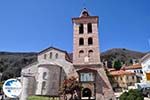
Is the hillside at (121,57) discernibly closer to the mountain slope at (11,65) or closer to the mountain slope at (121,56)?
Result: the mountain slope at (121,56)

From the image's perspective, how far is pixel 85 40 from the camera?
184 ft

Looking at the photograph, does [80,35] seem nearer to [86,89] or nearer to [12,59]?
[86,89]

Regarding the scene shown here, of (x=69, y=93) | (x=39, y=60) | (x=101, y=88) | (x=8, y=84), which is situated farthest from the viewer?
(x=39, y=60)

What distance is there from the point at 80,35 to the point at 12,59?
64963mm

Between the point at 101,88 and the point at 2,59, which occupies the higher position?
the point at 2,59

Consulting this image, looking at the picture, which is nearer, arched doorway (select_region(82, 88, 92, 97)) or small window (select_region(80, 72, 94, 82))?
arched doorway (select_region(82, 88, 92, 97))

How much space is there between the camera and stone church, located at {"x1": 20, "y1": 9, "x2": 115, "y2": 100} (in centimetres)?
4988

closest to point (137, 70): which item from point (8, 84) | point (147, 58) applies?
point (147, 58)

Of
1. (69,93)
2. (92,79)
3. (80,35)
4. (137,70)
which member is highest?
(80,35)

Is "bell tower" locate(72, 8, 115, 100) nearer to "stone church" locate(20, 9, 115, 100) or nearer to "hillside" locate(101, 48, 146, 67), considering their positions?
"stone church" locate(20, 9, 115, 100)

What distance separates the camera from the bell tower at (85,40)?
177ft

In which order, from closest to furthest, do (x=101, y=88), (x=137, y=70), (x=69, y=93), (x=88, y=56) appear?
(x=69, y=93) → (x=101, y=88) → (x=88, y=56) → (x=137, y=70)

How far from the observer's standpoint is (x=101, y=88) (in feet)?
164

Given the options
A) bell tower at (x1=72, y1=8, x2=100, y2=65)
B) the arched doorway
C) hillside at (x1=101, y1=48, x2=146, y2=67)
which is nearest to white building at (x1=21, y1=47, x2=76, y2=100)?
bell tower at (x1=72, y1=8, x2=100, y2=65)
